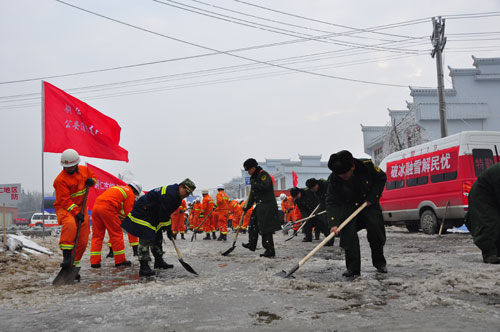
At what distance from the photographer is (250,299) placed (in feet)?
12.2

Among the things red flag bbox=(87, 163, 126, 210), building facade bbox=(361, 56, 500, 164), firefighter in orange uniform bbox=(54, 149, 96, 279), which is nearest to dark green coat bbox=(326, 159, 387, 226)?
firefighter in orange uniform bbox=(54, 149, 96, 279)

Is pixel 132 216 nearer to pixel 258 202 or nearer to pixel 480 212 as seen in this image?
pixel 258 202

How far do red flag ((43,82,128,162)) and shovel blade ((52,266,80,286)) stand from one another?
403cm

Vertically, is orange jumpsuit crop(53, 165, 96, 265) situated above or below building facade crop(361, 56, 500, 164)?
below

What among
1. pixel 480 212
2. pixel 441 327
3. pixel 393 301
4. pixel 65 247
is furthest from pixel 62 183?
pixel 480 212

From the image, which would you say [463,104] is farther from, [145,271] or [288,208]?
[145,271]

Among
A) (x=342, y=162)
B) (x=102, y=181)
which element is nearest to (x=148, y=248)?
(x=342, y=162)

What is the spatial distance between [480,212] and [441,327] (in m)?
2.81

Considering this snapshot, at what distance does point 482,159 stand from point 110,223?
8812 mm

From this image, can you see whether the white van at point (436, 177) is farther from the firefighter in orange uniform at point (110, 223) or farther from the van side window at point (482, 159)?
the firefighter in orange uniform at point (110, 223)

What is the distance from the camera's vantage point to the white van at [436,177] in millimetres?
10594

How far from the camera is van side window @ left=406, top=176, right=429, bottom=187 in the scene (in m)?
12.0

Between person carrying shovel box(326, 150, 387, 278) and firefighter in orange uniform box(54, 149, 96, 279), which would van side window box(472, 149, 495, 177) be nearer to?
person carrying shovel box(326, 150, 387, 278)

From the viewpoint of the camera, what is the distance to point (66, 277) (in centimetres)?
515
